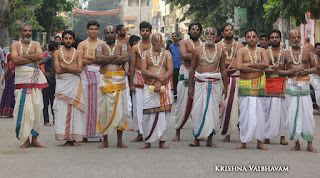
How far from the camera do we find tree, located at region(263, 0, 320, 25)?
28.7 ft

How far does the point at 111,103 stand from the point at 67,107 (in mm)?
892

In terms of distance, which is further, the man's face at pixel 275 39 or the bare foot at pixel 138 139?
the bare foot at pixel 138 139

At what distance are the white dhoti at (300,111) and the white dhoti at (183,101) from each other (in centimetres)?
207

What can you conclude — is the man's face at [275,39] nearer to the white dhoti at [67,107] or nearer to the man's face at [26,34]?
the white dhoti at [67,107]

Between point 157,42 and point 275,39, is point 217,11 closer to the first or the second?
point 275,39

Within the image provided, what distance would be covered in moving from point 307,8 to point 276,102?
8.47 ft

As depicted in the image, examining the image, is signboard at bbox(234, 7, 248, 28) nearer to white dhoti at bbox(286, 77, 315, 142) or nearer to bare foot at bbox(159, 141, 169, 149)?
white dhoti at bbox(286, 77, 315, 142)

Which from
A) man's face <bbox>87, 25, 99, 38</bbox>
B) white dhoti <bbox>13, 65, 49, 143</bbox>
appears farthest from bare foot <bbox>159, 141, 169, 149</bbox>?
man's face <bbox>87, 25, 99, 38</bbox>

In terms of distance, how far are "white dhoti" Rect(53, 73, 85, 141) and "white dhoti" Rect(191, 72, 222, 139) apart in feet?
7.05

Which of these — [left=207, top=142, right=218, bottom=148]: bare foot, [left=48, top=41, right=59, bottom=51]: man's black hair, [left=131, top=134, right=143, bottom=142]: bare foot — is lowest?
[left=131, top=134, right=143, bottom=142]: bare foot

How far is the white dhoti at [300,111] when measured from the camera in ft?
32.1

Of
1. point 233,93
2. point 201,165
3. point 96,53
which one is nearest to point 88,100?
point 96,53

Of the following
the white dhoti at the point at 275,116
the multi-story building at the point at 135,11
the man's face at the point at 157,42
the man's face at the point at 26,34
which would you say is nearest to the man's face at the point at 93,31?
the man's face at the point at 26,34

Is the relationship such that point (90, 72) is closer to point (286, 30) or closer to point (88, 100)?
point (88, 100)
